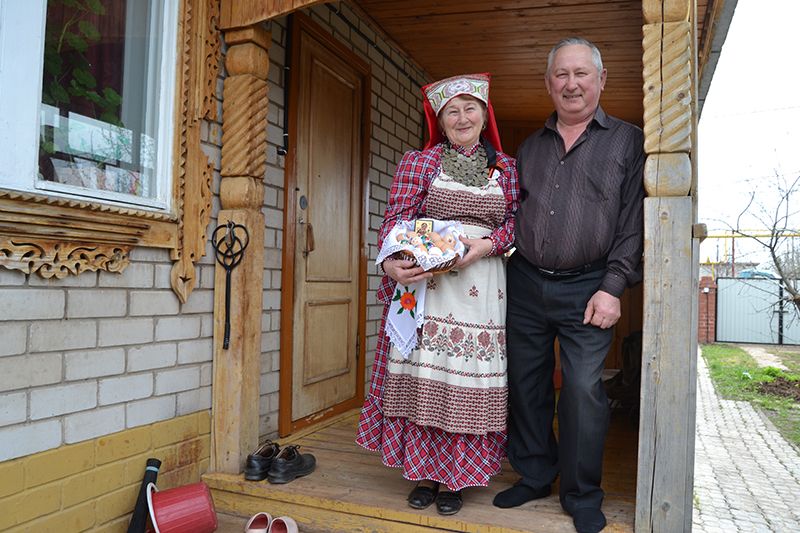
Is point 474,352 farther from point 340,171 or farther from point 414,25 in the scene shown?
point 414,25

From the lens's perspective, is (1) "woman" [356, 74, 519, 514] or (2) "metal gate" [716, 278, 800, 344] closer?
(1) "woman" [356, 74, 519, 514]

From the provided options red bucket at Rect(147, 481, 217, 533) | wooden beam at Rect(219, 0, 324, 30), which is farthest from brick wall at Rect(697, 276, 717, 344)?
red bucket at Rect(147, 481, 217, 533)

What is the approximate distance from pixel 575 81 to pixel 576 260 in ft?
2.28

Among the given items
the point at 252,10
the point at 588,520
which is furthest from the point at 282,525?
the point at 252,10

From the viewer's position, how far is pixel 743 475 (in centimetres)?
549

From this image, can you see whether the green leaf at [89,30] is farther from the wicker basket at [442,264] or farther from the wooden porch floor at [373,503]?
the wooden porch floor at [373,503]

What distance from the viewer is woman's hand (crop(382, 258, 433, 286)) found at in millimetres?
2480

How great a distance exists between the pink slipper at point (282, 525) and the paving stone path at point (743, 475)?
2954 mm

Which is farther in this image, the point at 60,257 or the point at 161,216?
the point at 161,216

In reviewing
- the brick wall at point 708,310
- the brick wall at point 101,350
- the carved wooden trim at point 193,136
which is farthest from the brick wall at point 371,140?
the brick wall at point 708,310

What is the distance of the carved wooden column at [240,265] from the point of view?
2.93 metres

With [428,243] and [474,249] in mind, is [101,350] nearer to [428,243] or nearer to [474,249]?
[428,243]

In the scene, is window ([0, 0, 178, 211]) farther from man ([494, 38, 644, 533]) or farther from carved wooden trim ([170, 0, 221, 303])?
man ([494, 38, 644, 533])

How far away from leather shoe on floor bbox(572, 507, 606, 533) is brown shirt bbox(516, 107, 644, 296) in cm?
85
